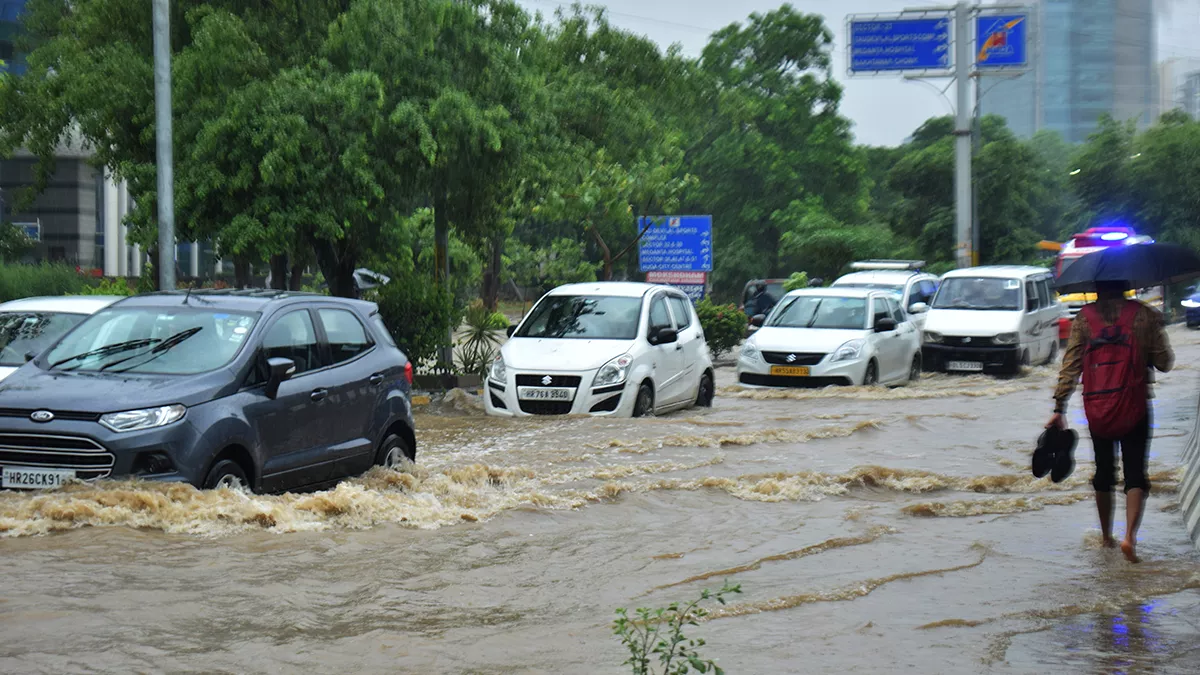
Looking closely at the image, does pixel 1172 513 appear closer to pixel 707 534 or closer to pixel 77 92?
pixel 707 534

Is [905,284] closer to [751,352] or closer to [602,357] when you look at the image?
[751,352]

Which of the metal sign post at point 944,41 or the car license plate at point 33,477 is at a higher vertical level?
the metal sign post at point 944,41

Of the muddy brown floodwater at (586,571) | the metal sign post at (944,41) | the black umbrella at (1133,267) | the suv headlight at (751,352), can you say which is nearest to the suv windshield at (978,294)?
the suv headlight at (751,352)

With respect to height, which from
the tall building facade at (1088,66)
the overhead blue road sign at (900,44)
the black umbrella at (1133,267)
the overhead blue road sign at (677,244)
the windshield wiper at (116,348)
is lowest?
the windshield wiper at (116,348)

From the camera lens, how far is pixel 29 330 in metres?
13.0

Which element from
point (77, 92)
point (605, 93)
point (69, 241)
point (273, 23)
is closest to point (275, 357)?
point (77, 92)

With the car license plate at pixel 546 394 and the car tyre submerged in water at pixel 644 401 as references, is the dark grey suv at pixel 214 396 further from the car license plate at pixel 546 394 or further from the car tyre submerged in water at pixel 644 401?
the car tyre submerged in water at pixel 644 401

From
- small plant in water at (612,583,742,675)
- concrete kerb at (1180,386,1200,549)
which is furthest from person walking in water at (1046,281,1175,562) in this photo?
small plant in water at (612,583,742,675)

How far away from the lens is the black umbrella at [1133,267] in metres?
8.59

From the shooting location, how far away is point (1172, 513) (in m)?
10.7

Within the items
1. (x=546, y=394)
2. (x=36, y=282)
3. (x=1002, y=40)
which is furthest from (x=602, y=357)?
(x=1002, y=40)

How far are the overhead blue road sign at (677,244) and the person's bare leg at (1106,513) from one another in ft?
80.8

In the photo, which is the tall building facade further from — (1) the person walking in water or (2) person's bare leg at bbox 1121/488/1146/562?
(2) person's bare leg at bbox 1121/488/1146/562

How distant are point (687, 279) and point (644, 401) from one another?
17.7 m
